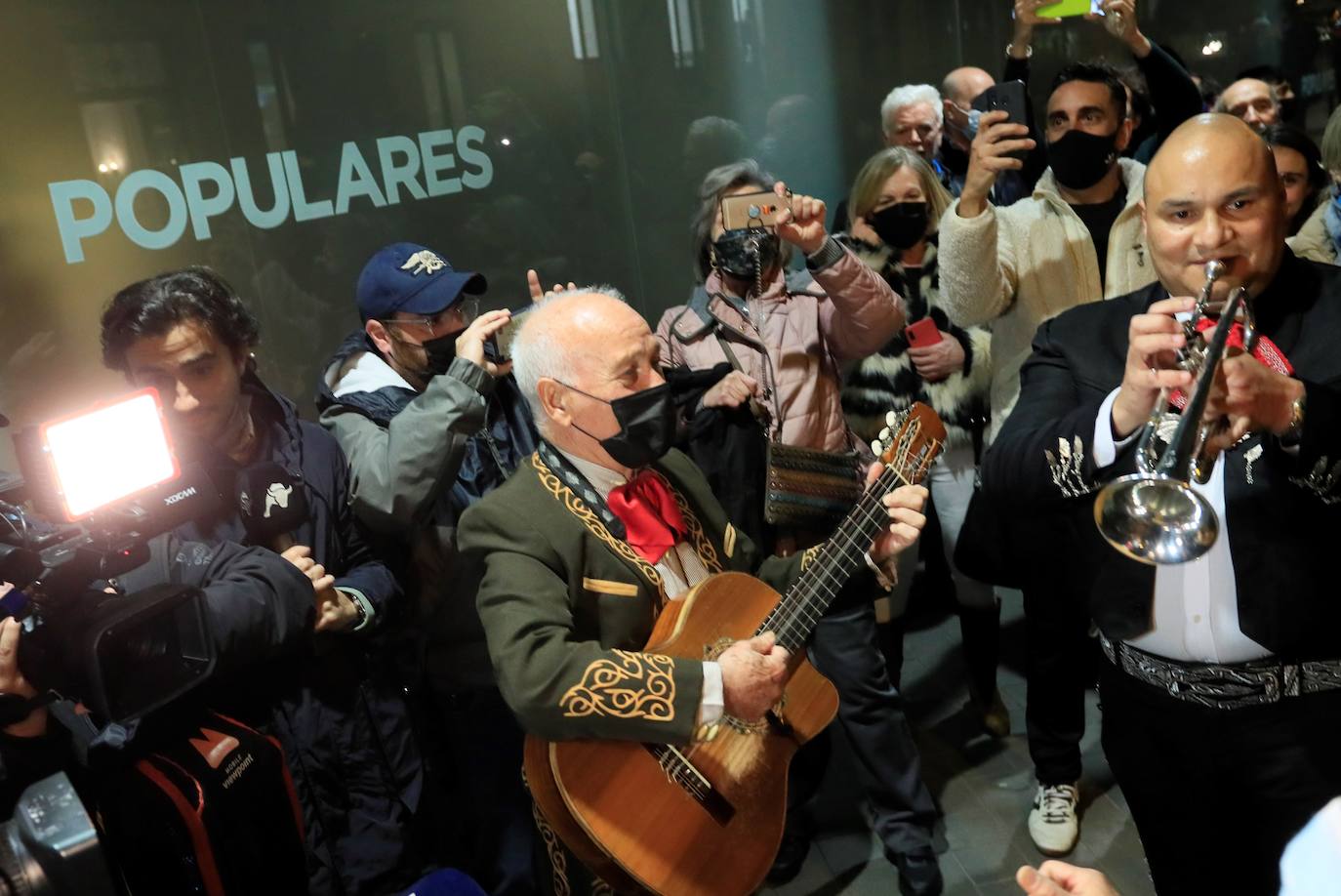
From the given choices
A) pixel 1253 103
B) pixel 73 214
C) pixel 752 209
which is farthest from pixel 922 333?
pixel 1253 103

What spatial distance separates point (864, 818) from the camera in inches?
137

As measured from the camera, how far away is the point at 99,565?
1.85m

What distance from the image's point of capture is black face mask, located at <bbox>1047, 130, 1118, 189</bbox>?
3.30 meters

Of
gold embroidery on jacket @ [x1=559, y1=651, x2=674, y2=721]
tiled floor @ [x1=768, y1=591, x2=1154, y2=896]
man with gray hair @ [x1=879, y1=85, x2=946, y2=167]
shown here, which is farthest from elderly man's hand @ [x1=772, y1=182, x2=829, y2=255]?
man with gray hair @ [x1=879, y1=85, x2=946, y2=167]

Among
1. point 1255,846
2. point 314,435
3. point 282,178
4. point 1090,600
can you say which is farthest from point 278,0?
point 1255,846

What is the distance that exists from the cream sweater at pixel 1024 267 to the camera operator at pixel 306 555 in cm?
172

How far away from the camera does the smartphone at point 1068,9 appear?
3.62 meters

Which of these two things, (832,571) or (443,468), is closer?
(832,571)

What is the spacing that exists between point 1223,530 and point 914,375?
1867 mm

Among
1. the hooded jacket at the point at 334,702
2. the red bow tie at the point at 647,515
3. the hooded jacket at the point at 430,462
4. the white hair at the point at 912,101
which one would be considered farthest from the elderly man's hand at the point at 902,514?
the white hair at the point at 912,101

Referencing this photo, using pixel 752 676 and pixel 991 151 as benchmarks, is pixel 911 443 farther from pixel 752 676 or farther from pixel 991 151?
pixel 991 151

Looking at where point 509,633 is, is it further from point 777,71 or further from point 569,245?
point 777,71

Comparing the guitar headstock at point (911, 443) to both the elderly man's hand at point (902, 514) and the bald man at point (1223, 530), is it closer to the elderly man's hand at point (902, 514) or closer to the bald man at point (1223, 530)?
the elderly man's hand at point (902, 514)

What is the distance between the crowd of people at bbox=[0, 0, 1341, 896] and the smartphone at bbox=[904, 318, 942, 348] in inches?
0.6
